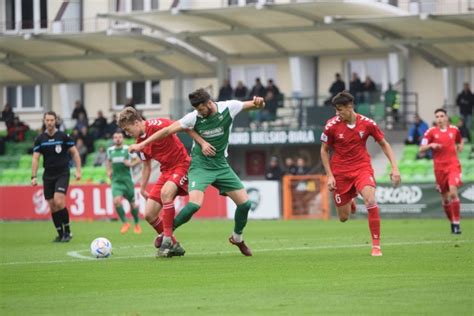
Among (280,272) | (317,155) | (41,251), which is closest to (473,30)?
(317,155)

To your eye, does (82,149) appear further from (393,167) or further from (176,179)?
(393,167)

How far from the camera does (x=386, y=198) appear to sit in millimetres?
34312

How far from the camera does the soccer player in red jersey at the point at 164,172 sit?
58.1 feet

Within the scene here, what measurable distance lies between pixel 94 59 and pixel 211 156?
28.0 metres

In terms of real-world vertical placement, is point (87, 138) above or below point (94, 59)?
below

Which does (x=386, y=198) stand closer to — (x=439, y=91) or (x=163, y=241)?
(x=439, y=91)

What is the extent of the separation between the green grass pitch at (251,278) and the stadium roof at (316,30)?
15097mm

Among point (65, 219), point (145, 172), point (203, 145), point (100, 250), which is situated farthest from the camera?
point (65, 219)

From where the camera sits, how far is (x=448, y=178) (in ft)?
78.5

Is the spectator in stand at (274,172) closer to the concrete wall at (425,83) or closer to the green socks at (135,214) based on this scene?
the concrete wall at (425,83)

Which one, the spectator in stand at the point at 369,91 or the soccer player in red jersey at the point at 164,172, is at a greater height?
the spectator in stand at the point at 369,91

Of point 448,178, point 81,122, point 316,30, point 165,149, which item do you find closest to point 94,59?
point 81,122

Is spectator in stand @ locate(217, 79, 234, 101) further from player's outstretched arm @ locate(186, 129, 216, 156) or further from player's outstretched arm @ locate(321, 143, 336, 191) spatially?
player's outstretched arm @ locate(186, 129, 216, 156)

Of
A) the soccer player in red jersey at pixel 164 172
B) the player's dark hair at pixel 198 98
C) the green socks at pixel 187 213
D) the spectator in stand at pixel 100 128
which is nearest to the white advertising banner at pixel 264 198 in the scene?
the spectator in stand at pixel 100 128
